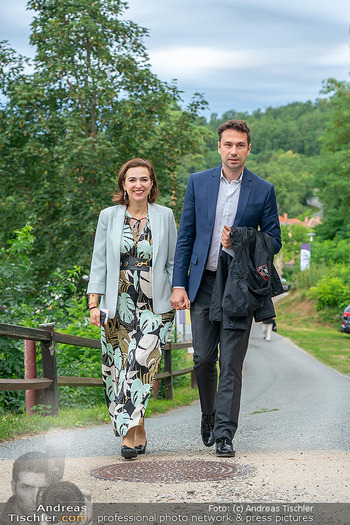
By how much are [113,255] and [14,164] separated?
56.0ft

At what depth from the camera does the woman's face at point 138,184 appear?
5715 mm

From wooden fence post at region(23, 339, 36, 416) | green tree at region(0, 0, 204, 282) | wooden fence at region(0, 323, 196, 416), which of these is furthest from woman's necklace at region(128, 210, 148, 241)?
green tree at region(0, 0, 204, 282)

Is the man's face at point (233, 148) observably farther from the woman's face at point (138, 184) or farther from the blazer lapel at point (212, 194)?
the woman's face at point (138, 184)

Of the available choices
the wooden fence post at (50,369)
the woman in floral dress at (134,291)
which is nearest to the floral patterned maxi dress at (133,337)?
the woman in floral dress at (134,291)

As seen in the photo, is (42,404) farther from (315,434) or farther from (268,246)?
(268,246)

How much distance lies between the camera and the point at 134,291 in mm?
5621

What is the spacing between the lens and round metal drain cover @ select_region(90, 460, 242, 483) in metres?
4.44

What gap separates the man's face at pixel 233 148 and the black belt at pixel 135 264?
0.91 meters

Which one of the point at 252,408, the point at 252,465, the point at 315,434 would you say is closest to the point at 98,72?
the point at 252,408

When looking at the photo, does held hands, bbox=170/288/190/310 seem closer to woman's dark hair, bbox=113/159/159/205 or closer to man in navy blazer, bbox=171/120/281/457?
man in navy blazer, bbox=171/120/281/457

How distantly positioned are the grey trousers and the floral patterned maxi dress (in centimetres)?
27

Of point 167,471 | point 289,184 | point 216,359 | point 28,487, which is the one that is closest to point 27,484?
point 28,487

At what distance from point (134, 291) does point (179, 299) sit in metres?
0.33

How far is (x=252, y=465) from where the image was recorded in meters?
4.83
